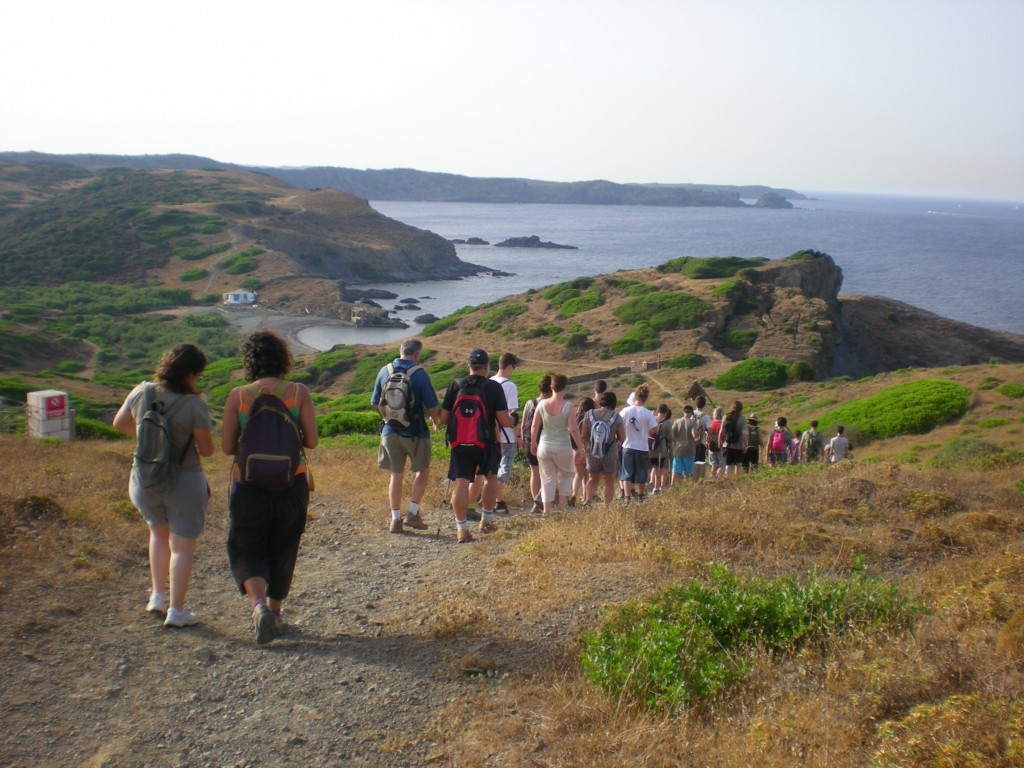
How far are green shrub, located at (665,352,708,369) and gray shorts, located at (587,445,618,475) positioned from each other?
27700 millimetres

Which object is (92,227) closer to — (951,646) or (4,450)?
(4,450)

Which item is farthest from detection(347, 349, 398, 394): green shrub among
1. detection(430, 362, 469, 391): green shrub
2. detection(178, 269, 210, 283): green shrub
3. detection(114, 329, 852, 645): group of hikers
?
detection(178, 269, 210, 283): green shrub

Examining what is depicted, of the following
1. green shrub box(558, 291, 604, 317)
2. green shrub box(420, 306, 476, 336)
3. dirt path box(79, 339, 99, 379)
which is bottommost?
dirt path box(79, 339, 99, 379)

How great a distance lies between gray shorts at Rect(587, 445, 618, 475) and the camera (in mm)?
8758

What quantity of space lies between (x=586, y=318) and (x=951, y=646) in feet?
144

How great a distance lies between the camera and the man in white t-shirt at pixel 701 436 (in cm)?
1113

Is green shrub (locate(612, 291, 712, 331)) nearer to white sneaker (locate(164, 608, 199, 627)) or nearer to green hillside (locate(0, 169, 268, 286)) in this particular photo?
white sneaker (locate(164, 608, 199, 627))

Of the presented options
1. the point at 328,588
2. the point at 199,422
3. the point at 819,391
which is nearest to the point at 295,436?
the point at 199,422

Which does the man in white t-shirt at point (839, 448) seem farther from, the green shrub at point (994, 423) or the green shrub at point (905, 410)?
the green shrub at point (994, 423)

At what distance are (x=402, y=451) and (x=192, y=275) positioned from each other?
276ft

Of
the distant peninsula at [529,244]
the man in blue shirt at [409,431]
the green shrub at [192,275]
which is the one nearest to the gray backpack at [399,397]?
the man in blue shirt at [409,431]

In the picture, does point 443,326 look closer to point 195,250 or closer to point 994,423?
point 994,423

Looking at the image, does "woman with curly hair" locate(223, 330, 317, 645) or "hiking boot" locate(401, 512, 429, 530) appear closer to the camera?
"woman with curly hair" locate(223, 330, 317, 645)

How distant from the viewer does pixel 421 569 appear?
6.19 m
